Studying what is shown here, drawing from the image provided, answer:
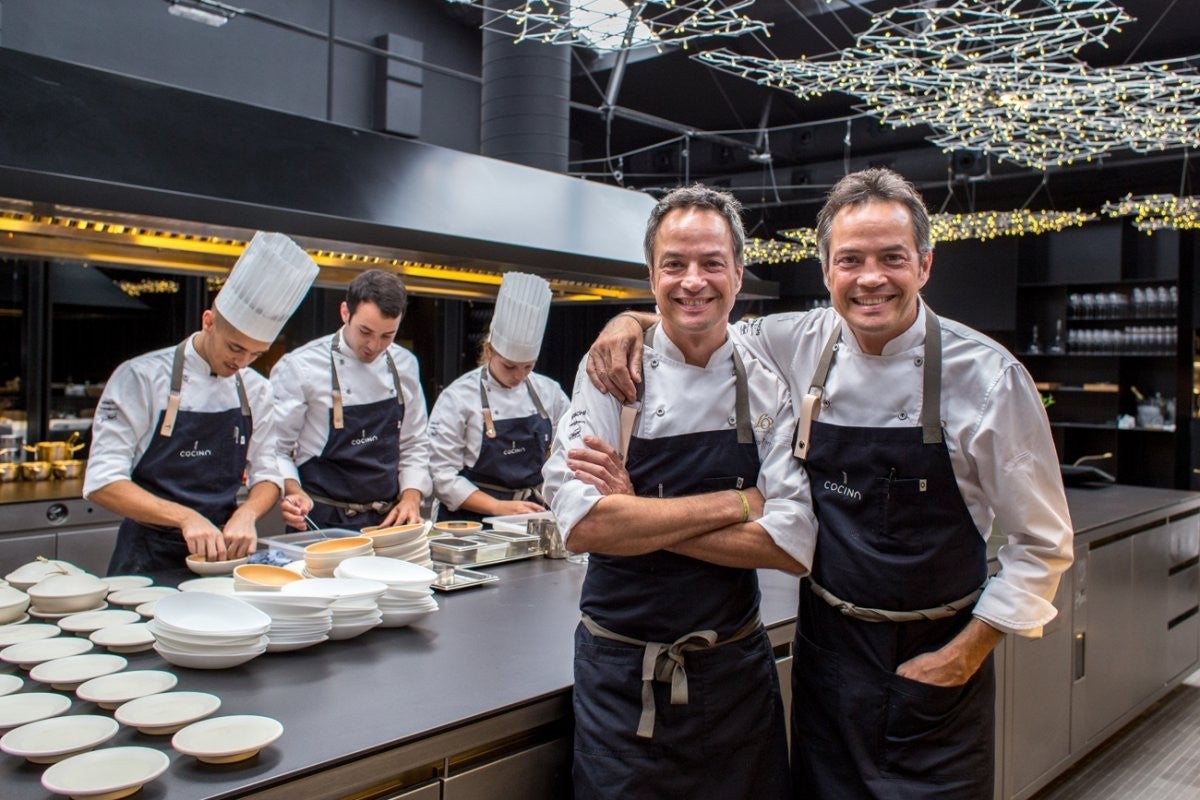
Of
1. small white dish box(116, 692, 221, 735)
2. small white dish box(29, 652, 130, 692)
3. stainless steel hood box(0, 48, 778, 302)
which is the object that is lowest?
small white dish box(116, 692, 221, 735)

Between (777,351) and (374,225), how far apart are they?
5.42 feet

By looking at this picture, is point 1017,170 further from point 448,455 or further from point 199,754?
point 199,754

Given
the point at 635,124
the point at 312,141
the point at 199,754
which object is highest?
the point at 635,124

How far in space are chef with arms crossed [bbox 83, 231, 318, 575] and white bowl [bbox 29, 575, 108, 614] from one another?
361mm

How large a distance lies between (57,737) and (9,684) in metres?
0.28

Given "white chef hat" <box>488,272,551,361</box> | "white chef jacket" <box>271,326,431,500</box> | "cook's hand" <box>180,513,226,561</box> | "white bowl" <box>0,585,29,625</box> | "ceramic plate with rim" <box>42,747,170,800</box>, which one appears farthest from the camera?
"white chef hat" <box>488,272,551,361</box>

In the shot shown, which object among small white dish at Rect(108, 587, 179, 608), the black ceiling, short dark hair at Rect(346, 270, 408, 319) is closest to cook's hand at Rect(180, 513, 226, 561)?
small white dish at Rect(108, 587, 179, 608)

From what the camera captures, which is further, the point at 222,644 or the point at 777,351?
the point at 777,351

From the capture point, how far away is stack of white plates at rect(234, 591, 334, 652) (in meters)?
1.72

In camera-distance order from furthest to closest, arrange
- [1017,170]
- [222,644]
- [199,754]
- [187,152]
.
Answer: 1. [1017,170]
2. [187,152]
3. [222,644]
4. [199,754]

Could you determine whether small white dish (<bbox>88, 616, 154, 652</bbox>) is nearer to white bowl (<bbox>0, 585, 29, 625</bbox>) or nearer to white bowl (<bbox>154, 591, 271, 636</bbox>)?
white bowl (<bbox>154, 591, 271, 636</bbox>)

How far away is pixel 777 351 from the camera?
6.35 ft

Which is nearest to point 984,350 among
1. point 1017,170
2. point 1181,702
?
point 1181,702

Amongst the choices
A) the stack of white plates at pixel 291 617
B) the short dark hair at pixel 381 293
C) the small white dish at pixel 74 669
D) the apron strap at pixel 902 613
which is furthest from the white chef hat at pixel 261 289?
the apron strap at pixel 902 613
